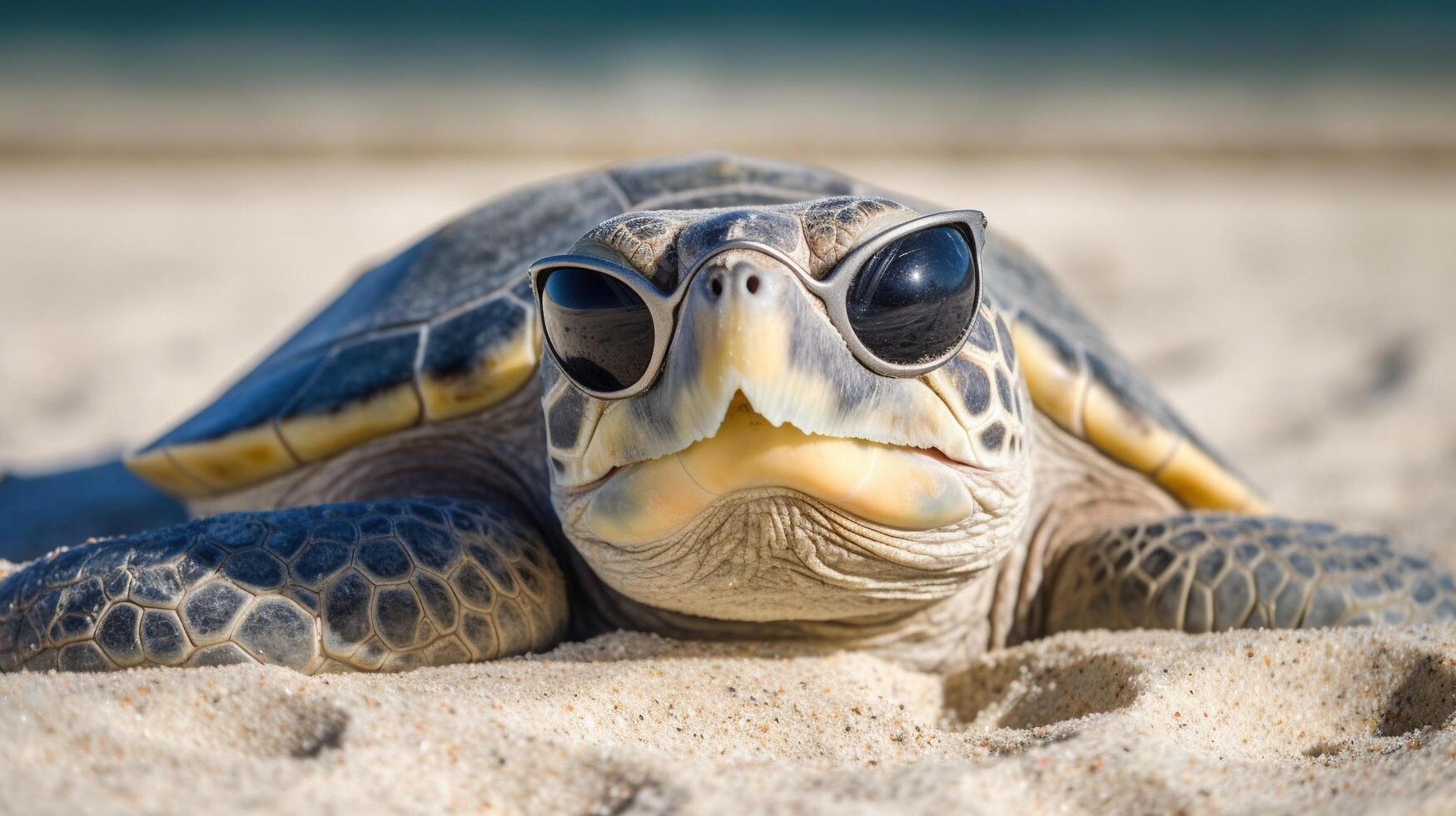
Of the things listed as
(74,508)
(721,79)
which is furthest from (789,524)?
(721,79)

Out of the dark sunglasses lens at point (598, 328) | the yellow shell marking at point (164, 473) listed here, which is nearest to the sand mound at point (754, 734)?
the dark sunglasses lens at point (598, 328)

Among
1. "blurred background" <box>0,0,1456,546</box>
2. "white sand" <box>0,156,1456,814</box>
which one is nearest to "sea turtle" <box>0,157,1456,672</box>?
"white sand" <box>0,156,1456,814</box>

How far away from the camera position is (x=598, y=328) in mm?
1616

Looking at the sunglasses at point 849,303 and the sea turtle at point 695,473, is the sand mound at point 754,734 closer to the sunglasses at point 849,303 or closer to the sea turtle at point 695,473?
the sea turtle at point 695,473

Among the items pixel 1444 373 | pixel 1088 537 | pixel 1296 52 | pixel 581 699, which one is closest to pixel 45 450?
pixel 581 699

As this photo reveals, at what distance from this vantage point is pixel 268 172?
12008 millimetres

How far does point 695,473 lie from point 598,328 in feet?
0.84

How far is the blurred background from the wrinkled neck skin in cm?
207

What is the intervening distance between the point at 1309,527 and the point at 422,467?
6.35ft

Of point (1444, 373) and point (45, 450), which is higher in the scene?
point (1444, 373)

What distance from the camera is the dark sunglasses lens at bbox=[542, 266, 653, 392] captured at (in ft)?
5.18

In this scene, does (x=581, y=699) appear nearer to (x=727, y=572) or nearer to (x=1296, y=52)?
(x=727, y=572)

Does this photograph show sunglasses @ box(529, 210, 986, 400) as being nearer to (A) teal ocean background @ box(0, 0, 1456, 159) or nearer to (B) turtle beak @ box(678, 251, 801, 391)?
(B) turtle beak @ box(678, 251, 801, 391)

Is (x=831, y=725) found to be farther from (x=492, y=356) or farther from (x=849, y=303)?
(x=492, y=356)
